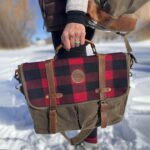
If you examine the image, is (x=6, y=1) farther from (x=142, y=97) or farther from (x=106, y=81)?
(x=106, y=81)

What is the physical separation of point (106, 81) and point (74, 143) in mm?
478

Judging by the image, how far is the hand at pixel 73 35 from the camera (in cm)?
144

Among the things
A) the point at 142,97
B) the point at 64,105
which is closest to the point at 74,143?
the point at 64,105

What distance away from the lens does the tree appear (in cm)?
1916

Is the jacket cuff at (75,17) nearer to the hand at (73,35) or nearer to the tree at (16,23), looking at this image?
the hand at (73,35)

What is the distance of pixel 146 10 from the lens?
53.5ft

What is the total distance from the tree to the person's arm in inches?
702

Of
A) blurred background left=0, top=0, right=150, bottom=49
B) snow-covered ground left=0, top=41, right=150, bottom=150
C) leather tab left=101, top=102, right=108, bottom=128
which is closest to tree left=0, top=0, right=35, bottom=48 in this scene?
blurred background left=0, top=0, right=150, bottom=49

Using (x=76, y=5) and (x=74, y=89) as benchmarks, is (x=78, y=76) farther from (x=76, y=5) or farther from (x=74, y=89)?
(x=76, y=5)

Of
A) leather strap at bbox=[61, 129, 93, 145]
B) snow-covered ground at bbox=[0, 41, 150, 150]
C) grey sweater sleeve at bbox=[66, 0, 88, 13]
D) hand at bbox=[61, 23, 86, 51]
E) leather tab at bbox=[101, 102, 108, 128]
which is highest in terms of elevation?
grey sweater sleeve at bbox=[66, 0, 88, 13]

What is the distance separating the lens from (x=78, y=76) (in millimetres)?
1561

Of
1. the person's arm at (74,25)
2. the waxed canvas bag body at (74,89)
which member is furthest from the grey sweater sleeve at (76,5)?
the waxed canvas bag body at (74,89)

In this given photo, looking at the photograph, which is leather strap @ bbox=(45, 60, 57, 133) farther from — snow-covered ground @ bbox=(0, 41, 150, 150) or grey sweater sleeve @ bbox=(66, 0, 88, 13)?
snow-covered ground @ bbox=(0, 41, 150, 150)

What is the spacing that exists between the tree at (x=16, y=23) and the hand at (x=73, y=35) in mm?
17855
